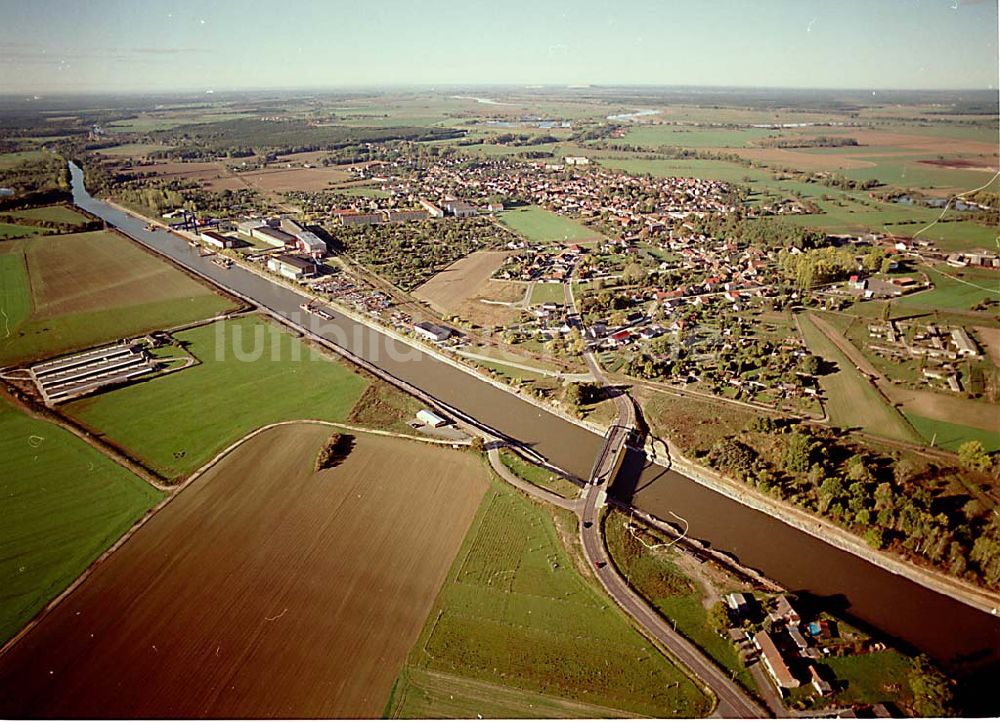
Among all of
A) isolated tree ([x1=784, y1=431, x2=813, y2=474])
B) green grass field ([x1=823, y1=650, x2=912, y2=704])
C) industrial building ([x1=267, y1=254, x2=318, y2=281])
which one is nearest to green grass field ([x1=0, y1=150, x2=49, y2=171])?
industrial building ([x1=267, y1=254, x2=318, y2=281])

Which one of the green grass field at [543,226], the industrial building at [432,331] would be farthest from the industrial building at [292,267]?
the green grass field at [543,226]

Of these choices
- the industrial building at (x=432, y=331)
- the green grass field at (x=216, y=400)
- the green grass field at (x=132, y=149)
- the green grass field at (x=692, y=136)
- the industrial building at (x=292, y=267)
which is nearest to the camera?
the green grass field at (x=216, y=400)

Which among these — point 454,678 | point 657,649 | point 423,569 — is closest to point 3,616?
point 423,569

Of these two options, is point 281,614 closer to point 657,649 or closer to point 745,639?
point 657,649

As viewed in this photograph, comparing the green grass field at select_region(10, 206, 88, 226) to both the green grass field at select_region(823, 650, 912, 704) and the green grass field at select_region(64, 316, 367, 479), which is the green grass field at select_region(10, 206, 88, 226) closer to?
the green grass field at select_region(64, 316, 367, 479)

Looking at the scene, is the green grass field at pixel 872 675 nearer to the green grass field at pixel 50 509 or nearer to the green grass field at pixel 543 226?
the green grass field at pixel 50 509

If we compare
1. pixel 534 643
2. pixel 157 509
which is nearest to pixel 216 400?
pixel 157 509
